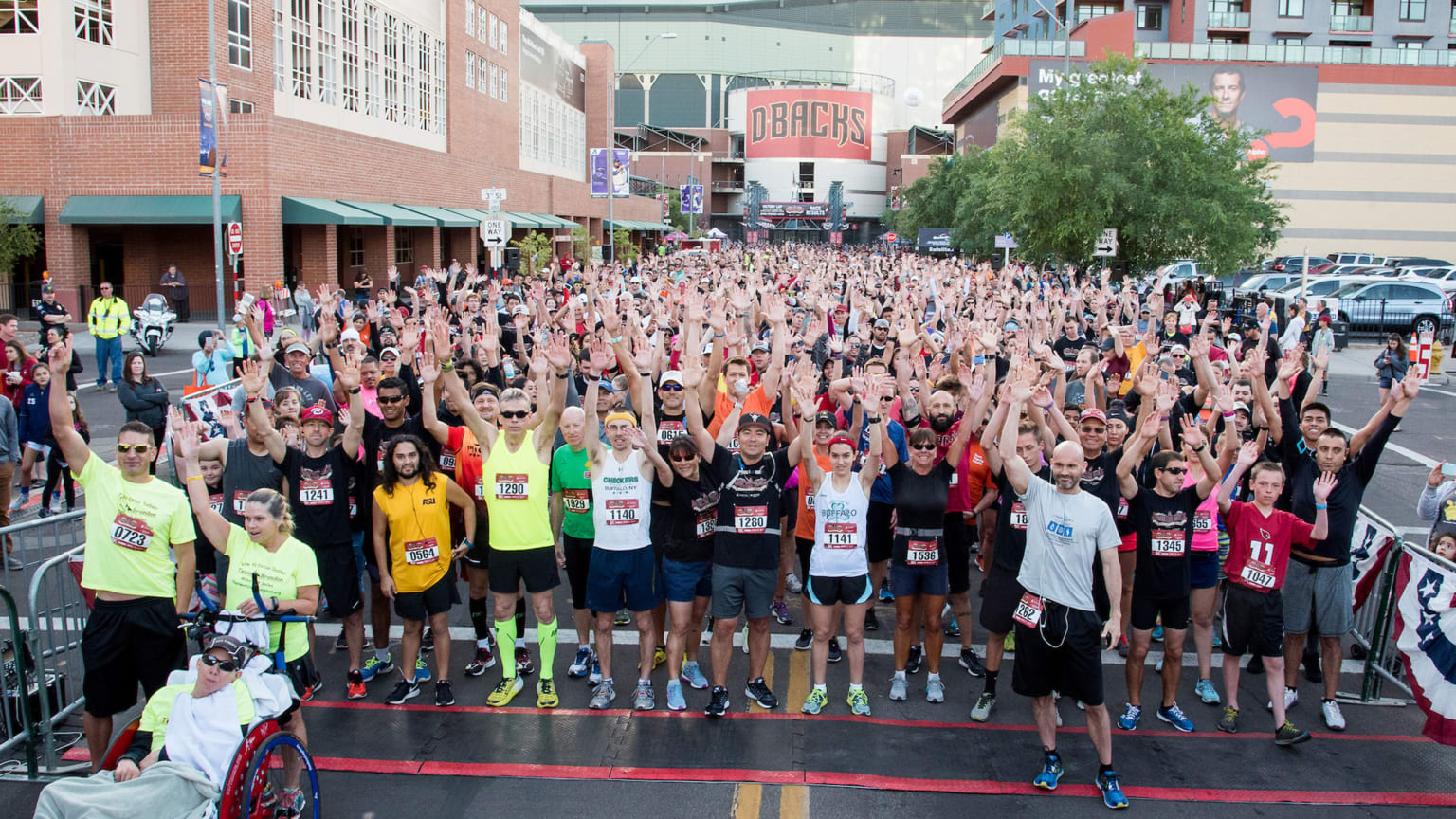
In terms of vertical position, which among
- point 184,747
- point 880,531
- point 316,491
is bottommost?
point 184,747

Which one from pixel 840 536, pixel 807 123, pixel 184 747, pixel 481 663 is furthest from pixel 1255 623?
pixel 807 123

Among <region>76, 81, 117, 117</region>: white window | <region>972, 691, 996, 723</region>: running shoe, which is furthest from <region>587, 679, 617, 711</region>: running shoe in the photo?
<region>76, 81, 117, 117</region>: white window

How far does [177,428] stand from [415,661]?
81.2 inches

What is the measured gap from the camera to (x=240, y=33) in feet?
91.9

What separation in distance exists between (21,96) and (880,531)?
27.4 m

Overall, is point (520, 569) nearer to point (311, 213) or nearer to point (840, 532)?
point (840, 532)

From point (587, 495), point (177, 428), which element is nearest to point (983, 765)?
point (587, 495)

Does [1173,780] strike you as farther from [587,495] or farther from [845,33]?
[845,33]

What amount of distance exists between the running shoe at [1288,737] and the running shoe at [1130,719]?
76cm

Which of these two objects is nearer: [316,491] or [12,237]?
[316,491]

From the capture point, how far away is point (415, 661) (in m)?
6.68

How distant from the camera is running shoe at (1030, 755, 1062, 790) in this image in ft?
18.2

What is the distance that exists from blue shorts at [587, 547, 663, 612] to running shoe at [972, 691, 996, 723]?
2092mm

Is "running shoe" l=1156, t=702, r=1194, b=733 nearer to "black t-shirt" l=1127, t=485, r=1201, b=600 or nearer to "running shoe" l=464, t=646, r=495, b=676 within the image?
"black t-shirt" l=1127, t=485, r=1201, b=600
